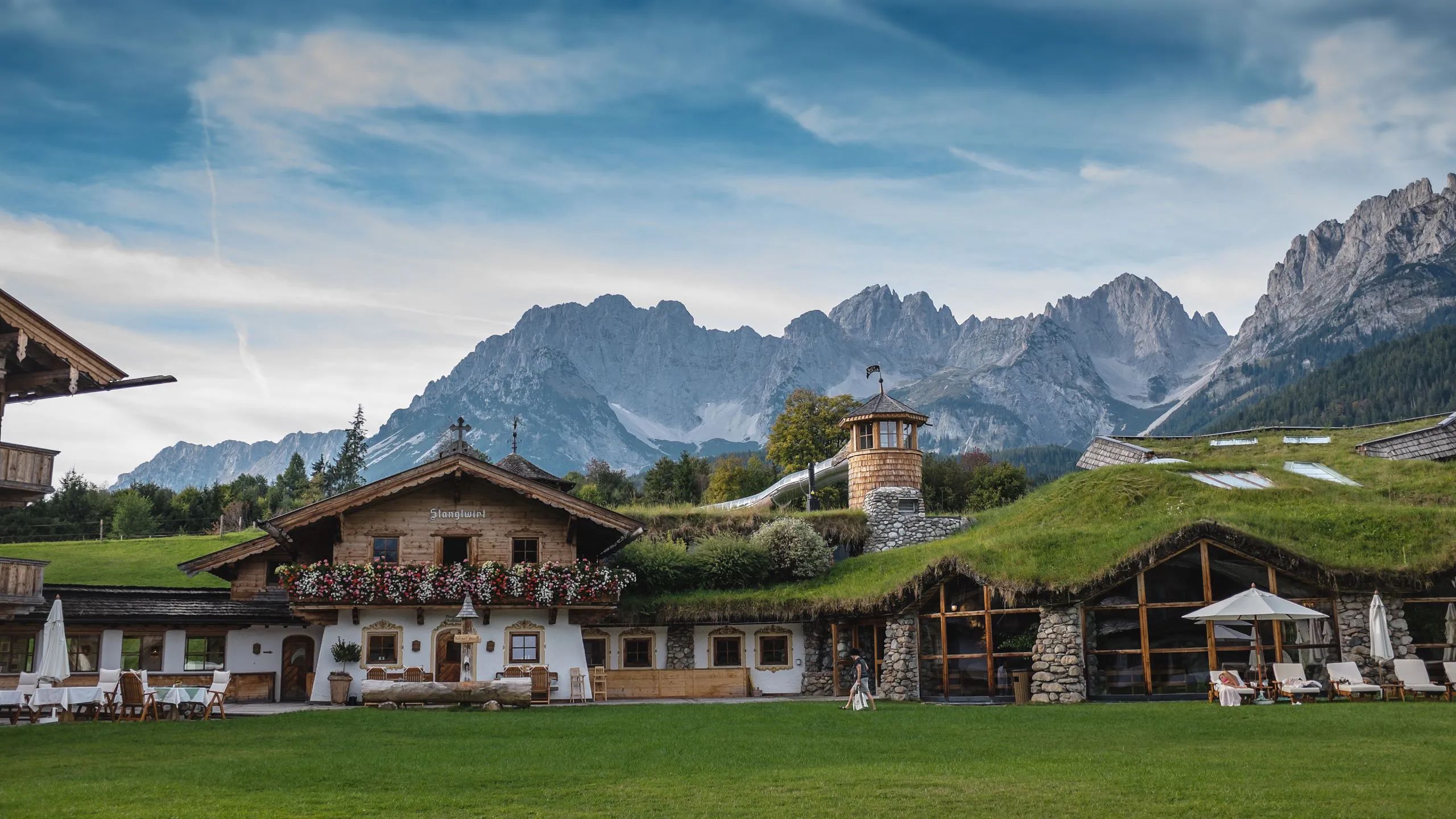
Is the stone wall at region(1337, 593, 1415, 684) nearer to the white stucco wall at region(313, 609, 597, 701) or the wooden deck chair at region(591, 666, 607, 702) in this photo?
the wooden deck chair at region(591, 666, 607, 702)

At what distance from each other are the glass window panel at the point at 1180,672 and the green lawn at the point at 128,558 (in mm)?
30750

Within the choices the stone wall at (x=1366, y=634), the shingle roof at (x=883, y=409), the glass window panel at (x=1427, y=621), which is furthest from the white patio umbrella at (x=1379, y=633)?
the shingle roof at (x=883, y=409)

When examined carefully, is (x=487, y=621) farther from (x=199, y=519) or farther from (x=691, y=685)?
(x=199, y=519)

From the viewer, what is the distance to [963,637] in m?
32.2

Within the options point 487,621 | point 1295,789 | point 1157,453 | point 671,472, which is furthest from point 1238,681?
point 671,472

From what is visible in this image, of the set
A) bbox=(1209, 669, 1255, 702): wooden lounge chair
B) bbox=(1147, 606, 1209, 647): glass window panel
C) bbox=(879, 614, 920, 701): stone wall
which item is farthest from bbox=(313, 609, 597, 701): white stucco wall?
bbox=(1147, 606, 1209, 647): glass window panel

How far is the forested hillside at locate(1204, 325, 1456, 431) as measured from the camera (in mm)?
140000

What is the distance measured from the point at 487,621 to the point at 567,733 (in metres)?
11.8

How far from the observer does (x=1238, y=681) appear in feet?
76.4

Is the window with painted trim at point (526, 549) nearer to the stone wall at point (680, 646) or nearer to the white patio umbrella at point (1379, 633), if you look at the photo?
the stone wall at point (680, 646)

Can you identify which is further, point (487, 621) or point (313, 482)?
point (313, 482)

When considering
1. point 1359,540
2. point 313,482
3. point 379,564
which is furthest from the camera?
point 313,482

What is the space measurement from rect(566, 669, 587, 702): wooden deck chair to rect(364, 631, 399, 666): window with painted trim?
429 cm

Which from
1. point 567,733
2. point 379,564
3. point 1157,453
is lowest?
point 567,733
